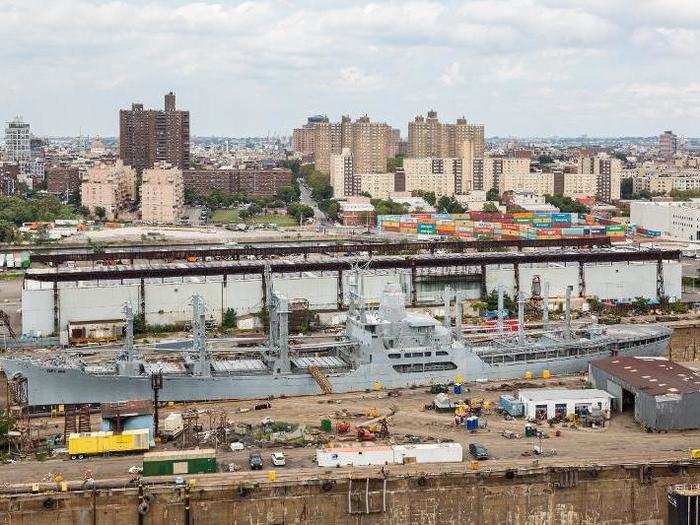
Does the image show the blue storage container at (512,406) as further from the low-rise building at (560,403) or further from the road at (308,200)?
the road at (308,200)

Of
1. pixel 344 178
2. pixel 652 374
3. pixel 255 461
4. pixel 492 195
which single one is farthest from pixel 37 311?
pixel 344 178

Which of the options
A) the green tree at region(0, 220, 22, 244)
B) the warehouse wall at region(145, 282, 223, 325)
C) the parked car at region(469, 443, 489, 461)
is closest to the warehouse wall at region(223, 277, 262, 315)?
the warehouse wall at region(145, 282, 223, 325)

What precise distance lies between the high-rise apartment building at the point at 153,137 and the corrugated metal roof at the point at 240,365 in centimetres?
8324

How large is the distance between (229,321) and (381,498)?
61.5 ft

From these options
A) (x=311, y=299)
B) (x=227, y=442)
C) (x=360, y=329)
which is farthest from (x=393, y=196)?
(x=227, y=442)

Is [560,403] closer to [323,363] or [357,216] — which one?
[323,363]

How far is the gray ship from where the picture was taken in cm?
2758

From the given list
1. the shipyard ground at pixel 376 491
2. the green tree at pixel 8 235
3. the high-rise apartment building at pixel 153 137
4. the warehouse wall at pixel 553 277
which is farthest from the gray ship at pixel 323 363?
the high-rise apartment building at pixel 153 137

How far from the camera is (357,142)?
109 meters

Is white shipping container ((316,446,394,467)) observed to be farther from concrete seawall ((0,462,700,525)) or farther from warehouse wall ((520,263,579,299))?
warehouse wall ((520,263,579,299))

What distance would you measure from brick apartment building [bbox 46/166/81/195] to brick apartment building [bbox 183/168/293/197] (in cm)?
977

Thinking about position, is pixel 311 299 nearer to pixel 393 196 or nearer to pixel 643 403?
pixel 643 403

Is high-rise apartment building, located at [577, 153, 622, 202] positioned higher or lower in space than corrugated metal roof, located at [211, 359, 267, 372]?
higher

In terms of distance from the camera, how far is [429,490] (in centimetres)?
2073
